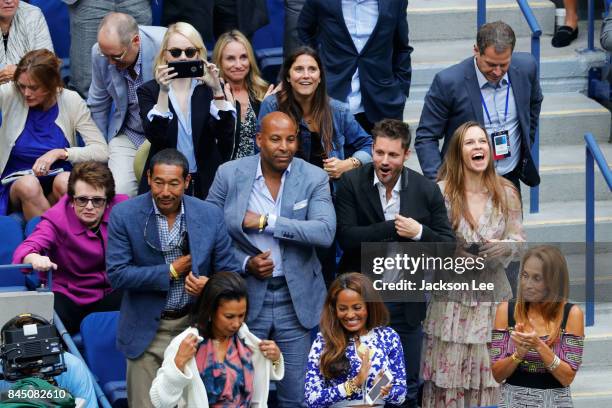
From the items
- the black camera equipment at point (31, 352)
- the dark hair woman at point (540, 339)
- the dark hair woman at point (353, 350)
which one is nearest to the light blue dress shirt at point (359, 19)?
the dark hair woman at point (353, 350)

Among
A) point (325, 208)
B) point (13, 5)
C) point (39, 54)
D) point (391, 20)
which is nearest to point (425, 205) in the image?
point (325, 208)

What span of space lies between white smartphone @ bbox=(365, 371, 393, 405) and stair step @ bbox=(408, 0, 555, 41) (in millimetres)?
4241

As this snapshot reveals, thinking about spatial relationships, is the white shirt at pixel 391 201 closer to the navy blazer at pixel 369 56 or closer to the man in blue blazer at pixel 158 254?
the man in blue blazer at pixel 158 254

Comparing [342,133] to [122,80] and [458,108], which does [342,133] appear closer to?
[458,108]

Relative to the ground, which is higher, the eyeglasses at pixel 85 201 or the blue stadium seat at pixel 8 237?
the eyeglasses at pixel 85 201

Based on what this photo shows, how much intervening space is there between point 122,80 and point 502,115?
2.29 m

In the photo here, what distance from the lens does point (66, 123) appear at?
9289mm

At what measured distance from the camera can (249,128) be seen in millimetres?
8977

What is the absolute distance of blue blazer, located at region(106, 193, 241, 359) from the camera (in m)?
7.77

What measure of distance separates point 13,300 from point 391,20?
10.2 ft

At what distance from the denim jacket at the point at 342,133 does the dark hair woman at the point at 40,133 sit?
119 centimetres

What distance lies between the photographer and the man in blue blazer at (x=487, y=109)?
8.84 metres


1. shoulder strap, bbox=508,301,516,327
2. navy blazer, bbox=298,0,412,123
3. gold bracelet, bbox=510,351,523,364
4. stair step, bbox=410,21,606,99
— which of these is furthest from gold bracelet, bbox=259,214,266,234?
stair step, bbox=410,21,606,99

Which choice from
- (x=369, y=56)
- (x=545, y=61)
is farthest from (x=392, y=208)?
(x=545, y=61)
